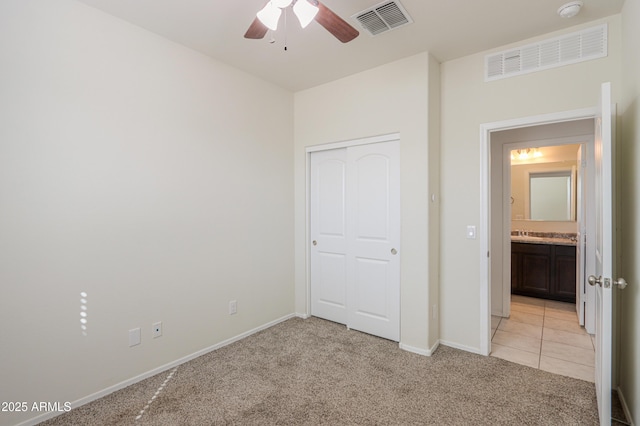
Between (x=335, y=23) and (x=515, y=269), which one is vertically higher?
(x=335, y=23)

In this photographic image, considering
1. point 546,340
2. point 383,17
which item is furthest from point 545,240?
point 383,17

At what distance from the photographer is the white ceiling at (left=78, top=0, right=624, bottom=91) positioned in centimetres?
218

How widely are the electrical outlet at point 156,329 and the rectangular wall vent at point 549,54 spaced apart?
11.8 ft

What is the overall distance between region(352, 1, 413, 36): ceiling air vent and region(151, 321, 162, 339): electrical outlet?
290 cm

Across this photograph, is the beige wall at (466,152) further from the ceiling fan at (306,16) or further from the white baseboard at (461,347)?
the ceiling fan at (306,16)

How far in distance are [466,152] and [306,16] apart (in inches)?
78.4

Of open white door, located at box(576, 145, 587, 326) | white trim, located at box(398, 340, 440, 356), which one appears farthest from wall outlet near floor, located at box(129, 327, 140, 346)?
open white door, located at box(576, 145, 587, 326)

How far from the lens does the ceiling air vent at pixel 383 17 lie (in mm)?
2178

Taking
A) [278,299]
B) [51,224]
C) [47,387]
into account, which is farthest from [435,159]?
[47,387]

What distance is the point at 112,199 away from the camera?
2.31 metres

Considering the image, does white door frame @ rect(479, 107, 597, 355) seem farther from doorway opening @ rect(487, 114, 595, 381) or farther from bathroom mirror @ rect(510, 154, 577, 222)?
bathroom mirror @ rect(510, 154, 577, 222)

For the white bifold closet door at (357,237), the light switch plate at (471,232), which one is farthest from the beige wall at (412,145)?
the light switch plate at (471,232)

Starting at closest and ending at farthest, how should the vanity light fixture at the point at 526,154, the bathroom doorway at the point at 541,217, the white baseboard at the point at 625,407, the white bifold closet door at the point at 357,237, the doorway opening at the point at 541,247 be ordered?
the white baseboard at the point at 625,407 → the doorway opening at the point at 541,247 → the white bifold closet door at the point at 357,237 → the bathroom doorway at the point at 541,217 → the vanity light fixture at the point at 526,154

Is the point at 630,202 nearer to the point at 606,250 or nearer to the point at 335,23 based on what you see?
the point at 606,250
